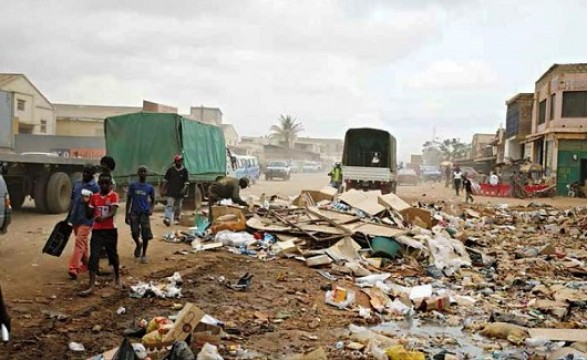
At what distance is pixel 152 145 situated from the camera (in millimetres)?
15891

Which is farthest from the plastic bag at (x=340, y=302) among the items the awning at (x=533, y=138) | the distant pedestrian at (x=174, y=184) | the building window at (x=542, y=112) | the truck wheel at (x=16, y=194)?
the building window at (x=542, y=112)

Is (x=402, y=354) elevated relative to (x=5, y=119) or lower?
lower

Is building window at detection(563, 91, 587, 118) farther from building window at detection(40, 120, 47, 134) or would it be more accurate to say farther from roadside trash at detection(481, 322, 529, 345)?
building window at detection(40, 120, 47, 134)

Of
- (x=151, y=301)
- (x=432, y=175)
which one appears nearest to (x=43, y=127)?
(x=432, y=175)

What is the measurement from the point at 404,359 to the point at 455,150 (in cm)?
8214

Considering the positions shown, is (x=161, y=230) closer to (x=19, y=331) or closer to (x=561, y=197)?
(x=19, y=331)

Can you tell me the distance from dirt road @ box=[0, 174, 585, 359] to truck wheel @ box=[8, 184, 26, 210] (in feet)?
13.5

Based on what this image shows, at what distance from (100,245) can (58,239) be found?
0.85 metres

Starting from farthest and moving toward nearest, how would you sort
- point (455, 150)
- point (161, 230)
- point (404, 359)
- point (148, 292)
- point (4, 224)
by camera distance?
point (455, 150), point (161, 230), point (4, 224), point (148, 292), point (404, 359)

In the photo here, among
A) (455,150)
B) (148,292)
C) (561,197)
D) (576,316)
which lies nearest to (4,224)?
(148,292)

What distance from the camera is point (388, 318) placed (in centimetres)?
693

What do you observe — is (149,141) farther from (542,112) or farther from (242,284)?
(542,112)

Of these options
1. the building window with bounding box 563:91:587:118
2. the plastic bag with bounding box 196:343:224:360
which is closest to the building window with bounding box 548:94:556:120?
the building window with bounding box 563:91:587:118

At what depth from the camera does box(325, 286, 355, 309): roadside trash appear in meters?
7.24
